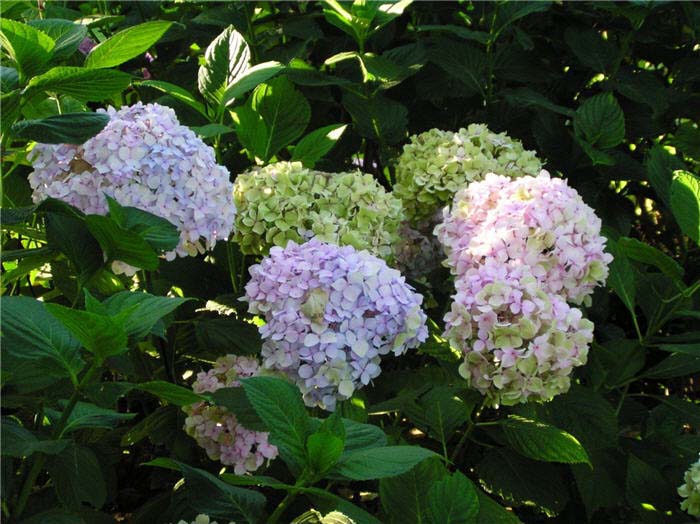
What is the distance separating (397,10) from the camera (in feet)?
7.17

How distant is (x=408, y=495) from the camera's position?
1.42m

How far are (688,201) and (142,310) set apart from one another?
3.35 ft

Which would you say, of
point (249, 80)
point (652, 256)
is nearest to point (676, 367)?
point (652, 256)

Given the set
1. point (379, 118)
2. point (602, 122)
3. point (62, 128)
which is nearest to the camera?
point (62, 128)

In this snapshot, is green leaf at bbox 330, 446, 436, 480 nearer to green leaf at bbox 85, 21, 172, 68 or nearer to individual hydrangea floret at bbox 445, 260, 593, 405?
individual hydrangea floret at bbox 445, 260, 593, 405

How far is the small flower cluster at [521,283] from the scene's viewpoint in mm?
1570

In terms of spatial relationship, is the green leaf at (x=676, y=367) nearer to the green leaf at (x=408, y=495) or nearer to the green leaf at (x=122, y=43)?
the green leaf at (x=408, y=495)

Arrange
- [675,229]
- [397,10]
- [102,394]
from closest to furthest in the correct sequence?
1. [102,394]
2. [397,10]
3. [675,229]

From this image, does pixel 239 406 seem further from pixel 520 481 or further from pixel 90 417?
pixel 520 481

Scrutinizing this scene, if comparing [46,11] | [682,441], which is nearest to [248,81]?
[46,11]

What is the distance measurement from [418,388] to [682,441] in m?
0.56

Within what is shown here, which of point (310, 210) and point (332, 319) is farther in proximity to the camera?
point (310, 210)

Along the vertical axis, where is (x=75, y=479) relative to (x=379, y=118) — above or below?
below

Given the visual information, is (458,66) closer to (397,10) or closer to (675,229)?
(397,10)
